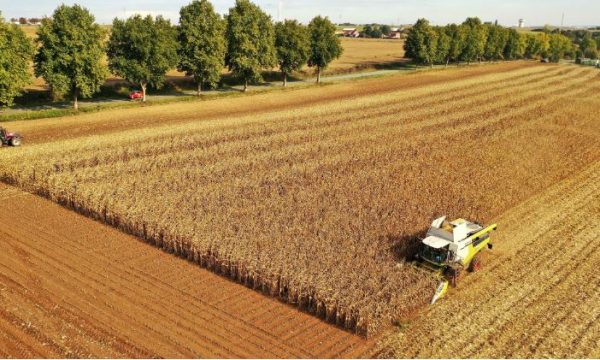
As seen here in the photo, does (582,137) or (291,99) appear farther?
(291,99)

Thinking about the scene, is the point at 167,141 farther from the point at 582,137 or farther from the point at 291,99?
the point at 582,137

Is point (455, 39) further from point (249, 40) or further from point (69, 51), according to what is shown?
point (69, 51)

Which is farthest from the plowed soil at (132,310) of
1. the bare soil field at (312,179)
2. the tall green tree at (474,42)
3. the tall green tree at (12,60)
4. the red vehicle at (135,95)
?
the tall green tree at (474,42)

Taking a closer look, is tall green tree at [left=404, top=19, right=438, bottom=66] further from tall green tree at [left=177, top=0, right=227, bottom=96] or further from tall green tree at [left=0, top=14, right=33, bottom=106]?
tall green tree at [left=0, top=14, right=33, bottom=106]

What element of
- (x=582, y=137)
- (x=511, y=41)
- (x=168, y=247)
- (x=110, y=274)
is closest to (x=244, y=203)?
(x=168, y=247)

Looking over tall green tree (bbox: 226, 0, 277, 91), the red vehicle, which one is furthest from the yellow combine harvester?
tall green tree (bbox: 226, 0, 277, 91)

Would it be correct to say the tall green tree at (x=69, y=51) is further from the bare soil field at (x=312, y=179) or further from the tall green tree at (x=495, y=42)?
the tall green tree at (x=495, y=42)
